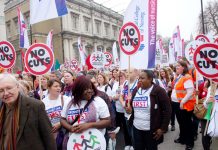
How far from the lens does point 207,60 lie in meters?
4.72

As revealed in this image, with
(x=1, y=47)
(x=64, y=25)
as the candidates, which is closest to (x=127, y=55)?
(x=1, y=47)

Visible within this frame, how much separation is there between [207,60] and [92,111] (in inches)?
96.9

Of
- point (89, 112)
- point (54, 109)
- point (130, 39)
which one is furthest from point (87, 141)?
point (130, 39)

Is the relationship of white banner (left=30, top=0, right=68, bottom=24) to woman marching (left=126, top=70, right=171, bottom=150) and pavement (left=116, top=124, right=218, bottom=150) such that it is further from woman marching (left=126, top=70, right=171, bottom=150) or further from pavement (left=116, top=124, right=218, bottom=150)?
pavement (left=116, top=124, right=218, bottom=150)

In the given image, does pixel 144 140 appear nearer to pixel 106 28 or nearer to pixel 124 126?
pixel 124 126

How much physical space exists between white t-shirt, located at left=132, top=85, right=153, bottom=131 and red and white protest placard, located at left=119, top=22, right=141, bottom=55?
1.08 metres

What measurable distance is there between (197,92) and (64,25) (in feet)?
107

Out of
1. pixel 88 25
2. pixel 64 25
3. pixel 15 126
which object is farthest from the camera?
pixel 88 25

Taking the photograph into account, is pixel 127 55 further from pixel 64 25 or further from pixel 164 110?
pixel 64 25

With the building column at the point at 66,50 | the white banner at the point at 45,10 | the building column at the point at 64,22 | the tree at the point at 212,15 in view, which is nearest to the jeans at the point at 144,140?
the white banner at the point at 45,10

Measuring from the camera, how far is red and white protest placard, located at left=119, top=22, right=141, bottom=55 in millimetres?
5242

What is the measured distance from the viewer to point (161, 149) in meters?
6.16

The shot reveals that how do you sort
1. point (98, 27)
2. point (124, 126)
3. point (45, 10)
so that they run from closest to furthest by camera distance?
point (45, 10) < point (124, 126) < point (98, 27)

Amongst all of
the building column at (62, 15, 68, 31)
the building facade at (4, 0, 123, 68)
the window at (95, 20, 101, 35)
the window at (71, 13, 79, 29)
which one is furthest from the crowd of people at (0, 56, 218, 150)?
the window at (95, 20, 101, 35)
